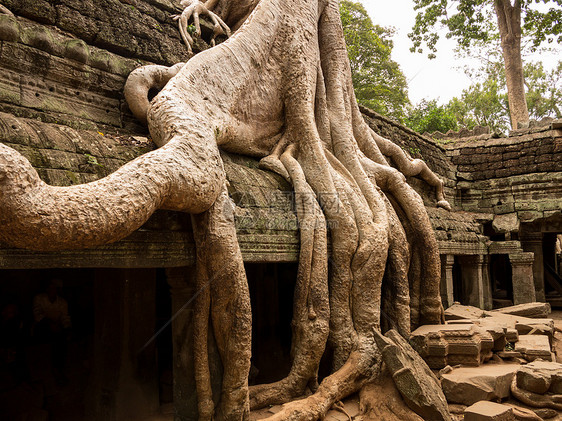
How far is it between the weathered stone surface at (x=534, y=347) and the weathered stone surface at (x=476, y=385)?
0.82 meters

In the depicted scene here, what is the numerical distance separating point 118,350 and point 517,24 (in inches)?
586

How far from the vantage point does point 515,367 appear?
14.6ft

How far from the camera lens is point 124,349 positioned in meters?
4.25

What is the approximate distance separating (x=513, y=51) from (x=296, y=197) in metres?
13.2

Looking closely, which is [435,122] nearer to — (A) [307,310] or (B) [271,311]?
(B) [271,311]

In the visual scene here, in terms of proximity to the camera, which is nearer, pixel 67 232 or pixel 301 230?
pixel 67 232

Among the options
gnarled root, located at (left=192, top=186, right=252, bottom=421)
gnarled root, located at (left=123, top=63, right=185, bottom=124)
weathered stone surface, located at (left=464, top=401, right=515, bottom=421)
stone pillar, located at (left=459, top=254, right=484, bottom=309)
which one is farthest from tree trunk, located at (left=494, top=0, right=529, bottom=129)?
gnarled root, located at (left=192, top=186, right=252, bottom=421)

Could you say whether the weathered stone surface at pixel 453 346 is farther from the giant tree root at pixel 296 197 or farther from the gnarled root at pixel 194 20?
the gnarled root at pixel 194 20

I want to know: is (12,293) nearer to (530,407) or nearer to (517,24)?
(530,407)

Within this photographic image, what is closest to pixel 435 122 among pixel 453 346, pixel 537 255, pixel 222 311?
pixel 537 255

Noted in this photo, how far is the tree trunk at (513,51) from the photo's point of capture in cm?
1404

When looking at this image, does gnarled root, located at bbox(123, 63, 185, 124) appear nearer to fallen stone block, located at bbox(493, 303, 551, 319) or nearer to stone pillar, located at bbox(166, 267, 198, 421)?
stone pillar, located at bbox(166, 267, 198, 421)

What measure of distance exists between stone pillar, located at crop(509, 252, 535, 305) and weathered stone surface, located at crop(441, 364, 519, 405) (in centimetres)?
450

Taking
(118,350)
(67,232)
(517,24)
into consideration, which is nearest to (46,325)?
(118,350)
